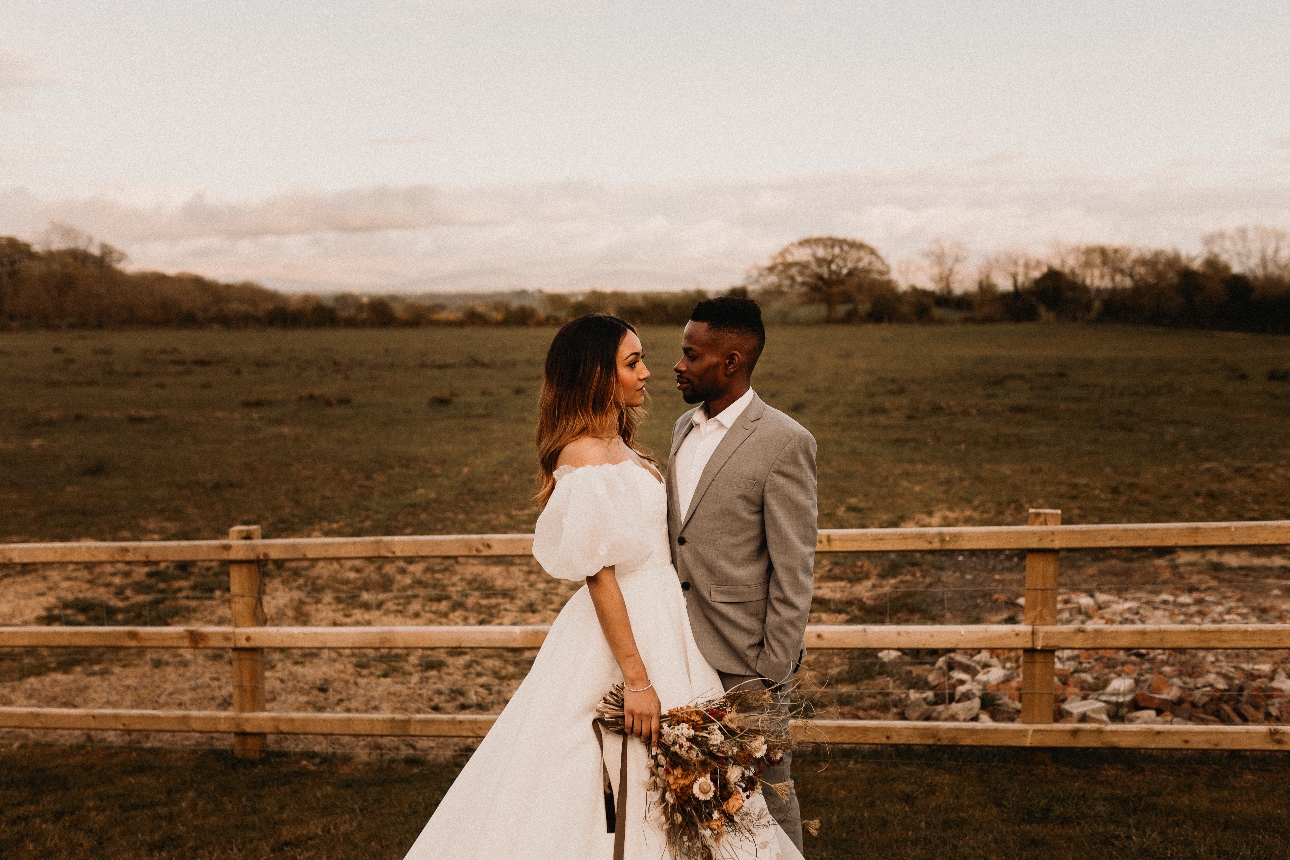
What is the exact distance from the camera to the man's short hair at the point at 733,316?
308 centimetres

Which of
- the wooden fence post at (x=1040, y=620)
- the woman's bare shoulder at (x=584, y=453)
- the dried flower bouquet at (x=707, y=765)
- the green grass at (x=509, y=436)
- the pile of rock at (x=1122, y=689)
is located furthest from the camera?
the green grass at (x=509, y=436)

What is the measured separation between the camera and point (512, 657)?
7.69 metres

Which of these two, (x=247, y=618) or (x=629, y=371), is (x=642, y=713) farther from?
(x=247, y=618)

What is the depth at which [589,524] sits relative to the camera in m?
2.81

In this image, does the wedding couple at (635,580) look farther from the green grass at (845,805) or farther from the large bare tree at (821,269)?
the large bare tree at (821,269)

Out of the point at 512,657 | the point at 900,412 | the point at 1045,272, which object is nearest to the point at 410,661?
the point at 512,657

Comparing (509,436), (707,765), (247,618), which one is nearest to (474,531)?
(247,618)

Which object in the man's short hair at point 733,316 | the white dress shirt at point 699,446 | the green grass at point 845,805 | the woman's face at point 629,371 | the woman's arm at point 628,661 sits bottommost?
the green grass at point 845,805

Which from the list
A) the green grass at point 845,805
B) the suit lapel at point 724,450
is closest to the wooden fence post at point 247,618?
the green grass at point 845,805

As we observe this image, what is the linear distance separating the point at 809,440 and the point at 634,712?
1.03 m

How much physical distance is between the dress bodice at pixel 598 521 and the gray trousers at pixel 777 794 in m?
0.52

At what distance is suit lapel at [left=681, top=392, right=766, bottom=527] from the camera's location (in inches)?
122

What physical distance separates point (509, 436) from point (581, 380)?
57.1ft

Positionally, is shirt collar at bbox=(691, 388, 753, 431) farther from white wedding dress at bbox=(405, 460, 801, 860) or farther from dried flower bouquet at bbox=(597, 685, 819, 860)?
dried flower bouquet at bbox=(597, 685, 819, 860)
